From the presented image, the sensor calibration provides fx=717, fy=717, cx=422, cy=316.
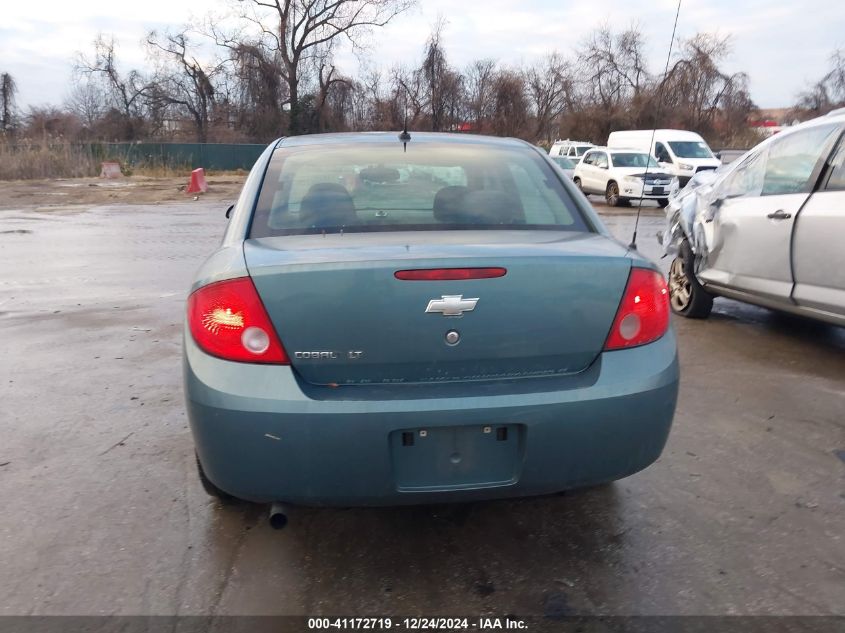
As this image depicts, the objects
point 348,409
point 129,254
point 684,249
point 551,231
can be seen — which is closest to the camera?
point 348,409

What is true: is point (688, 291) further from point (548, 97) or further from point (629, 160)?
point (548, 97)

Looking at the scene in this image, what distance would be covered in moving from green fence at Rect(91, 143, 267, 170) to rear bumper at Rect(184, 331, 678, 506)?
1597 inches

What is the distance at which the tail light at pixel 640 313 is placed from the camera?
2.46 m

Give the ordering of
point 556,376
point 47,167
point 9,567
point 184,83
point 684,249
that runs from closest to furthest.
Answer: point 556,376, point 9,567, point 684,249, point 47,167, point 184,83

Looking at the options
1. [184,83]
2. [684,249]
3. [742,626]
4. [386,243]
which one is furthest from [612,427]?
[184,83]

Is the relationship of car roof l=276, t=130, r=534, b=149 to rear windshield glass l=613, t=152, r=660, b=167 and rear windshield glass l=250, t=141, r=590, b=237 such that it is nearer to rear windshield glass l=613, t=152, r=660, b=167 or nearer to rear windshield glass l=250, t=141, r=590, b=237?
rear windshield glass l=250, t=141, r=590, b=237

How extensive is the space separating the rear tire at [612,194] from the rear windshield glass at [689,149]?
2.64 m

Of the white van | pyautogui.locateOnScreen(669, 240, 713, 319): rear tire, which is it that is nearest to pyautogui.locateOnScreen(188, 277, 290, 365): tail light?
pyautogui.locateOnScreen(669, 240, 713, 319): rear tire

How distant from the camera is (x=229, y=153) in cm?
4256

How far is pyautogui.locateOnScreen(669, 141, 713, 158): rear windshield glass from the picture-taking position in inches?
870

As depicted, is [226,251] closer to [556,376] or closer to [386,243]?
[386,243]

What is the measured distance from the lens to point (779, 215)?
5.08 meters

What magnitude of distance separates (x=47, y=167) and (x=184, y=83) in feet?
102

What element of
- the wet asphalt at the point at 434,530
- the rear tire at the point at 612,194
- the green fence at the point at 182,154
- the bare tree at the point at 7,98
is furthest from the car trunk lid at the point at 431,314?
the bare tree at the point at 7,98
